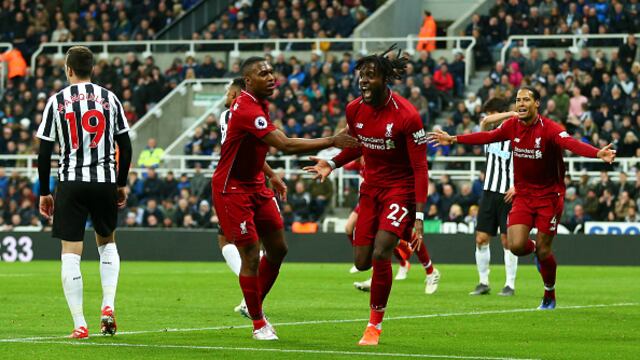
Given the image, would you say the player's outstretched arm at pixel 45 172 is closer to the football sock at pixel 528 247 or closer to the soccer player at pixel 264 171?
the soccer player at pixel 264 171

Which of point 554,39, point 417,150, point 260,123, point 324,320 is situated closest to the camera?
point 260,123

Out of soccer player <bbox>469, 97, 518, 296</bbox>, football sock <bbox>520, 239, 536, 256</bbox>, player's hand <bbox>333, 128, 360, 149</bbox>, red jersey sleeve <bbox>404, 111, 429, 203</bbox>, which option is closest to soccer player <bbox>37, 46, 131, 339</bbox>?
player's hand <bbox>333, 128, 360, 149</bbox>

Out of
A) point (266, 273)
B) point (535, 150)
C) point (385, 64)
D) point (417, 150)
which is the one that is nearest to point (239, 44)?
point (535, 150)

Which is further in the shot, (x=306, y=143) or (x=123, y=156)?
(x=123, y=156)

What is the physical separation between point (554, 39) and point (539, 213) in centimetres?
2014

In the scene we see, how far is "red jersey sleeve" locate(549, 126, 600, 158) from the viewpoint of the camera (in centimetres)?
1343

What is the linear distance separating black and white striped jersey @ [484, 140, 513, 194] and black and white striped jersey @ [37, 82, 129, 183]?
7.90 metres

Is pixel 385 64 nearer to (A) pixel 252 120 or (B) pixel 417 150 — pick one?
(B) pixel 417 150

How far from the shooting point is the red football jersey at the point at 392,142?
11266 millimetres

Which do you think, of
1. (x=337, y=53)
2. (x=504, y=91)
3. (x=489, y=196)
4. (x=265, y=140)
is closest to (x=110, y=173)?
(x=265, y=140)

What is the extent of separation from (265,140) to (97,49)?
103 ft

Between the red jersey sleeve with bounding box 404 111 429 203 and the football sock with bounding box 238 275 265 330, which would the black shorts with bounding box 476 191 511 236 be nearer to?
the red jersey sleeve with bounding box 404 111 429 203

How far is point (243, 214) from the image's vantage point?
11.5 metres

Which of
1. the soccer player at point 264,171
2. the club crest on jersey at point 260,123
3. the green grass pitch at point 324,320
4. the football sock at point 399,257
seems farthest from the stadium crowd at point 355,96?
the club crest on jersey at point 260,123
